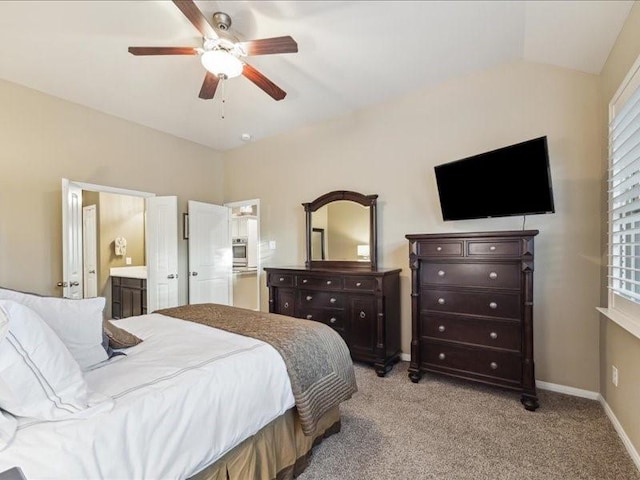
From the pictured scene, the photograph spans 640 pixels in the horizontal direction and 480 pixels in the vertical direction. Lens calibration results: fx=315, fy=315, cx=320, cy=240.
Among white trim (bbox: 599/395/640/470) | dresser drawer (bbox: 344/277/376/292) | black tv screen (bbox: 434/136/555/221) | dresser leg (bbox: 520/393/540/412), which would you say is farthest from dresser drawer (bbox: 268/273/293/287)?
white trim (bbox: 599/395/640/470)

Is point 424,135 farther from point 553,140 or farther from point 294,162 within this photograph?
point 294,162

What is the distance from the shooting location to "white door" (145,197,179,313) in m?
4.27

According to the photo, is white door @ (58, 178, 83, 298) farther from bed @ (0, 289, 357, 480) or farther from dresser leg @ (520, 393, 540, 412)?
dresser leg @ (520, 393, 540, 412)

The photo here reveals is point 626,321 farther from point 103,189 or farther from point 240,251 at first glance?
point 240,251

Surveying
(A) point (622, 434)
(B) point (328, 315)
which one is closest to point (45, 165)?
(B) point (328, 315)

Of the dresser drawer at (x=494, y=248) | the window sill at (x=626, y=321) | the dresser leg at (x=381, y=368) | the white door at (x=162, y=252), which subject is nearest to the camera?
the window sill at (x=626, y=321)

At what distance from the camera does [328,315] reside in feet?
11.6

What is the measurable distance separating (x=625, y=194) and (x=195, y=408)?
2.72 meters

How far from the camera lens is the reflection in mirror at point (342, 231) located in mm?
3773

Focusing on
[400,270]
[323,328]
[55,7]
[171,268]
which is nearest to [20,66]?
[55,7]

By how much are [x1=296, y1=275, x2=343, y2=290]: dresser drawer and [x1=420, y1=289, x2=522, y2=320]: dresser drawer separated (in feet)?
2.97

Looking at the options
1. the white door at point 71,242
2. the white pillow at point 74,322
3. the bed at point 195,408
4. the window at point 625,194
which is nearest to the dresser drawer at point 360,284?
the bed at point 195,408

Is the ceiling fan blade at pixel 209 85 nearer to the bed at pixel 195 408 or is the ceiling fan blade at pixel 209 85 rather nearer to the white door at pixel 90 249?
the bed at pixel 195 408

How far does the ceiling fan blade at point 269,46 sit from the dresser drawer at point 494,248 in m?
2.11
